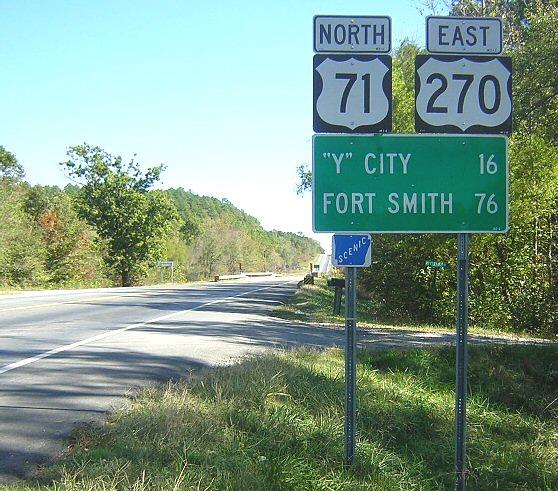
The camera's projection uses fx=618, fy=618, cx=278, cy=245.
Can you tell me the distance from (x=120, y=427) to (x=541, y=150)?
1604 cm

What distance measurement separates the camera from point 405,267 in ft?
71.6

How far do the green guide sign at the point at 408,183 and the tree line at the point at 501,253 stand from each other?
46.7ft

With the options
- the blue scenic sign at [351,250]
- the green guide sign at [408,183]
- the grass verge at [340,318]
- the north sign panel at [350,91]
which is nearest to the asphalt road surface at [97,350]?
the grass verge at [340,318]

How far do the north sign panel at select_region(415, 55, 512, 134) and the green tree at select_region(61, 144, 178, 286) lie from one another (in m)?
53.0

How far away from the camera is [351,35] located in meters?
4.61

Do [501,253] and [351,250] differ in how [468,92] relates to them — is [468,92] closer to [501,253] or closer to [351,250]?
[351,250]

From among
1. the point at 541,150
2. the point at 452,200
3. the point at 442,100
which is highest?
the point at 541,150

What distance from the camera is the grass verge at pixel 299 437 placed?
465 centimetres

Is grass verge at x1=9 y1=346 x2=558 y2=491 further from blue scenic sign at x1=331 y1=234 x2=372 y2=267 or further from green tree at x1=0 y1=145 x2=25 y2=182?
green tree at x1=0 y1=145 x2=25 y2=182

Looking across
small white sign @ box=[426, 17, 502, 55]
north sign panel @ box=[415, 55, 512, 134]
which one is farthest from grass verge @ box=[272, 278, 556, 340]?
small white sign @ box=[426, 17, 502, 55]

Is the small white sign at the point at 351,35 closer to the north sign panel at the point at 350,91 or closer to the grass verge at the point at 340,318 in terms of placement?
the north sign panel at the point at 350,91

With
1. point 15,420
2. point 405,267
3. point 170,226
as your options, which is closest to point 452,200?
point 15,420

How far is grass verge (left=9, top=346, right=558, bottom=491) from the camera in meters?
4.65

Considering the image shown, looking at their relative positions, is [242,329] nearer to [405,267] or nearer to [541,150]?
[405,267]
